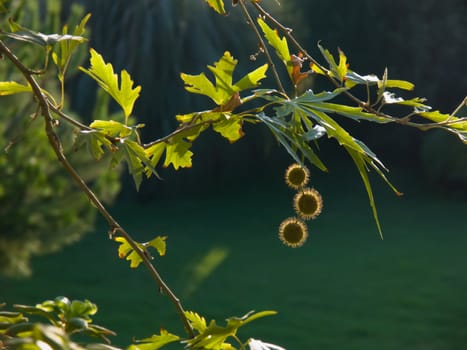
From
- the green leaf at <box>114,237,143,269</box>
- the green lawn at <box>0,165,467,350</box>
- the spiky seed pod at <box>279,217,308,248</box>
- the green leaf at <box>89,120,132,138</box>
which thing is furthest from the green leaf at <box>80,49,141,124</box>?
the green lawn at <box>0,165,467,350</box>

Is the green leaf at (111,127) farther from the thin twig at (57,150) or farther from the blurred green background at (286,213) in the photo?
the blurred green background at (286,213)

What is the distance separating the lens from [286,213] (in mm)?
10164

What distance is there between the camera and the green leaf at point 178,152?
0.99 metres

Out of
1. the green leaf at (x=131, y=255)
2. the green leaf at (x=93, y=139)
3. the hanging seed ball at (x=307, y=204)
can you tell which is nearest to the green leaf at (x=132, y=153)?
the green leaf at (x=93, y=139)

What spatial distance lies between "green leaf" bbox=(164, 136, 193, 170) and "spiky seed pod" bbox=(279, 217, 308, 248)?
0.49 feet

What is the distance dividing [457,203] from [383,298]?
3688mm

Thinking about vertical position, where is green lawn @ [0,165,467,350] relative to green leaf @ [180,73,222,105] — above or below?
below

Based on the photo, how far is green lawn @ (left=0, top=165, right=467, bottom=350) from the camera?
586 cm

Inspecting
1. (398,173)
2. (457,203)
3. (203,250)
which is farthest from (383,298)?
(398,173)

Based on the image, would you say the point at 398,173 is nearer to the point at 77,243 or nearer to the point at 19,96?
the point at 77,243

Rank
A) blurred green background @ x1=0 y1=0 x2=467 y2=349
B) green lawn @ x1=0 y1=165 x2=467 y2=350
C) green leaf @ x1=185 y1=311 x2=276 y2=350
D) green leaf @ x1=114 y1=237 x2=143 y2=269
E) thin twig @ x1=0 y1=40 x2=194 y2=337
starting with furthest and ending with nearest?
1. blurred green background @ x1=0 y1=0 x2=467 y2=349
2. green lawn @ x1=0 y1=165 x2=467 y2=350
3. green leaf @ x1=114 y1=237 x2=143 y2=269
4. thin twig @ x1=0 y1=40 x2=194 y2=337
5. green leaf @ x1=185 y1=311 x2=276 y2=350

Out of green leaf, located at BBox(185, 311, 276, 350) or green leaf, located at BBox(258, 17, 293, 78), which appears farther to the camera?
green leaf, located at BBox(258, 17, 293, 78)

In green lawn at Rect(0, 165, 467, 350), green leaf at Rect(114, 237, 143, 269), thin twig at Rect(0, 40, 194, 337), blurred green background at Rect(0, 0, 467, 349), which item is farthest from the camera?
blurred green background at Rect(0, 0, 467, 349)

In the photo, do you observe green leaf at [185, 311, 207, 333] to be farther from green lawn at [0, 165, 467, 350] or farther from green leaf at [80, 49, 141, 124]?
green lawn at [0, 165, 467, 350]
